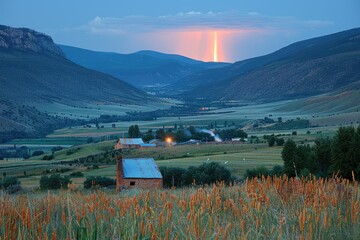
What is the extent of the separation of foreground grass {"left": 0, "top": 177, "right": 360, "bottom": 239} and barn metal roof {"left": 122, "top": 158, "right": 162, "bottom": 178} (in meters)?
31.6

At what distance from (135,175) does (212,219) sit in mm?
33020

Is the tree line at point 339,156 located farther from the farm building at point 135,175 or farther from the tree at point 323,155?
the farm building at point 135,175

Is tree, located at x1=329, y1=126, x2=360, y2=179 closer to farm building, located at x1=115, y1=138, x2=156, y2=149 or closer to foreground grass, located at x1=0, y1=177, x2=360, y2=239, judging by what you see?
foreground grass, located at x1=0, y1=177, x2=360, y2=239

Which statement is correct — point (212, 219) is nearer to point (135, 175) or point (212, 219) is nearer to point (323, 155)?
point (135, 175)

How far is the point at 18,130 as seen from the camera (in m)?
145

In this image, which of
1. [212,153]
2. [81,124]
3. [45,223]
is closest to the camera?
[45,223]

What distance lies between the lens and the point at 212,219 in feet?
18.0

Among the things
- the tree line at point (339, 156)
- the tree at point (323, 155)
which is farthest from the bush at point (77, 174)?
the tree at point (323, 155)

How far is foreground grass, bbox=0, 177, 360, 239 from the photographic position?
464cm

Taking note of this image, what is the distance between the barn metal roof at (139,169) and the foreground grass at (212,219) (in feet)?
104

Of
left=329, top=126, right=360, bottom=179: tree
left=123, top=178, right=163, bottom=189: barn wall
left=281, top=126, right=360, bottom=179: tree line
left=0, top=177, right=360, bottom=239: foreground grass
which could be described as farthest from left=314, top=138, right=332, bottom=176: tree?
left=0, top=177, right=360, bottom=239: foreground grass

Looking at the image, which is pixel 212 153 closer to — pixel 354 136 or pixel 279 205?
pixel 354 136

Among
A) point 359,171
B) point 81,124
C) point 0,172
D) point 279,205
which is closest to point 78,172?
point 0,172

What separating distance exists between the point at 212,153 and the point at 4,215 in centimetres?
7125
